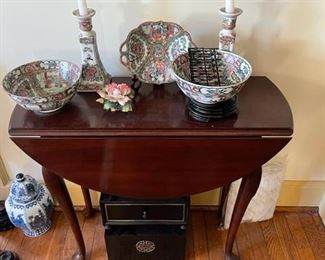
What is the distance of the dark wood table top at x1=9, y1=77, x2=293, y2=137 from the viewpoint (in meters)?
1.11

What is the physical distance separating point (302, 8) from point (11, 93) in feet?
3.47

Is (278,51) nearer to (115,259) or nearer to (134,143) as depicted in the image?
(134,143)

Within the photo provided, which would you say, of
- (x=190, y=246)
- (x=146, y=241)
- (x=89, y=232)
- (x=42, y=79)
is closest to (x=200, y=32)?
(x=42, y=79)

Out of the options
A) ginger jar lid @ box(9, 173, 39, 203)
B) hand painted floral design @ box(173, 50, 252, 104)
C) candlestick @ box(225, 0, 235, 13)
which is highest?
candlestick @ box(225, 0, 235, 13)

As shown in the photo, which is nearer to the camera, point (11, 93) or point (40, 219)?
point (11, 93)

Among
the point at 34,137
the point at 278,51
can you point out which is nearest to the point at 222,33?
the point at 278,51

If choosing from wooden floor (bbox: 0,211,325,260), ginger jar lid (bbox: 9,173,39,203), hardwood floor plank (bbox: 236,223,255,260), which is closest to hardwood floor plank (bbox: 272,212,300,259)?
wooden floor (bbox: 0,211,325,260)

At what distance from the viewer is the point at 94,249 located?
167cm

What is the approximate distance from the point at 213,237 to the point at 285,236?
35 centimetres

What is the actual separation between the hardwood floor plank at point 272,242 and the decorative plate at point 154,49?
939 mm

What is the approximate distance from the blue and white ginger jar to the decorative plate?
2.46 ft

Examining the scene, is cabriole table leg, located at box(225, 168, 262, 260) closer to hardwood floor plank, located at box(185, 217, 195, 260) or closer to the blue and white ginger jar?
hardwood floor plank, located at box(185, 217, 195, 260)

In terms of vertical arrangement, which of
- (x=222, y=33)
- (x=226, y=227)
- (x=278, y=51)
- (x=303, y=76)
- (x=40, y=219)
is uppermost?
(x=222, y=33)

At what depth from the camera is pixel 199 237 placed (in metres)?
1.72
